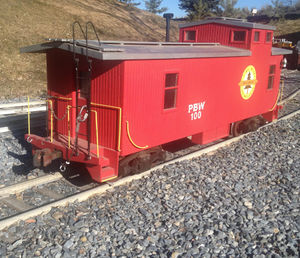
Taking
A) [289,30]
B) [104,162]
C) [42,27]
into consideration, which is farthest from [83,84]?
[289,30]

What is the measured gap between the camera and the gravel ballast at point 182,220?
5430 millimetres

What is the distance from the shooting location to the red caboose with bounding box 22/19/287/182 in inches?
284

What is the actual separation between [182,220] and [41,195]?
313 cm

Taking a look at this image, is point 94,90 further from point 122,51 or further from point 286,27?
point 286,27

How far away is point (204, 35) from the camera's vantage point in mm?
12031

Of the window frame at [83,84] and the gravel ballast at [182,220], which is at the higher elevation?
the window frame at [83,84]

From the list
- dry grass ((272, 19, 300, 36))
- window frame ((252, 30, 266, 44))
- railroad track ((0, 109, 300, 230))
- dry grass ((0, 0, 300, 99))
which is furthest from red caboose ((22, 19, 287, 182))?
dry grass ((272, 19, 300, 36))

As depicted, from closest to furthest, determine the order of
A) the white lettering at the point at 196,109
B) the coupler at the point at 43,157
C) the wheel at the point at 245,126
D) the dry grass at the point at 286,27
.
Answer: the coupler at the point at 43,157 < the white lettering at the point at 196,109 < the wheel at the point at 245,126 < the dry grass at the point at 286,27

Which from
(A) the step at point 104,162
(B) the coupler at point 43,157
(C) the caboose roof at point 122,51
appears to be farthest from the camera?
(B) the coupler at point 43,157

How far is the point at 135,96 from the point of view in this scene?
7.39 meters

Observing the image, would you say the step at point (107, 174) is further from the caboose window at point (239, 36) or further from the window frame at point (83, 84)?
the caboose window at point (239, 36)

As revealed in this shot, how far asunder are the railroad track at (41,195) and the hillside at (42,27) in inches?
424

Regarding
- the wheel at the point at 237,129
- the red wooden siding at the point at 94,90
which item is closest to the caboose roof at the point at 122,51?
the red wooden siding at the point at 94,90

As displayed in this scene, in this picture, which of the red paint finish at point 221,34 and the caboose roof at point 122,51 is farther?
the red paint finish at point 221,34
